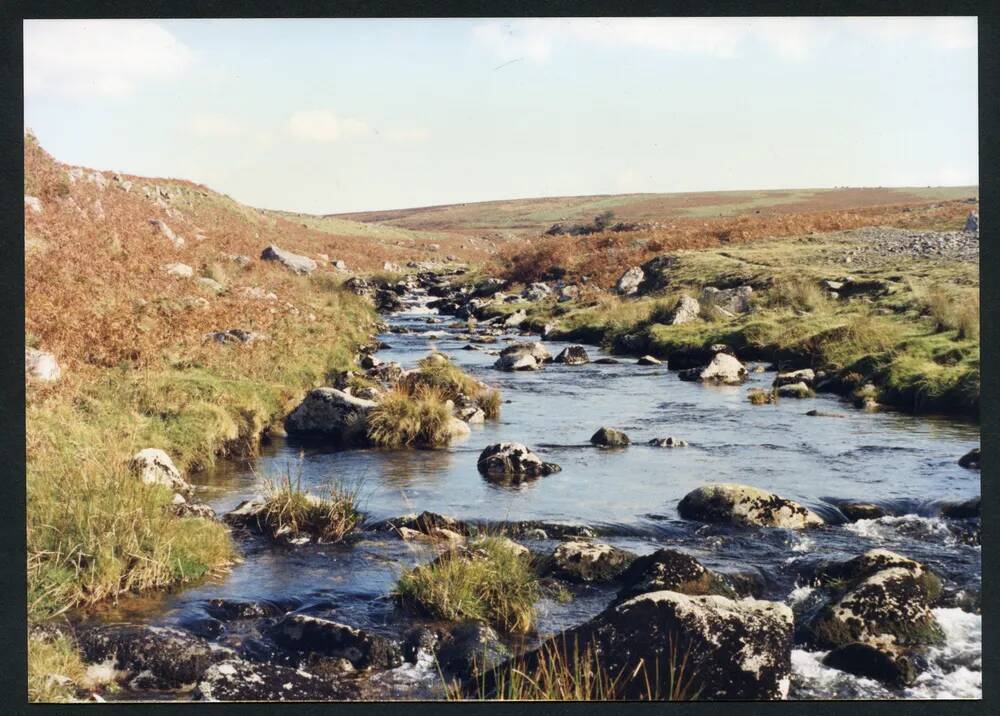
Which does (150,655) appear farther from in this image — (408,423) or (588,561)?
(408,423)

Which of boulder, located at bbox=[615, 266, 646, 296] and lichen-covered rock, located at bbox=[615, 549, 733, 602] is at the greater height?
boulder, located at bbox=[615, 266, 646, 296]

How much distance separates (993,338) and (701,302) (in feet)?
72.6

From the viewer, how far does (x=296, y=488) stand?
1177cm

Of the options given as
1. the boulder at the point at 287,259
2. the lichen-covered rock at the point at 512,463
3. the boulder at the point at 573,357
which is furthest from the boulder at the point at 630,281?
the lichen-covered rock at the point at 512,463

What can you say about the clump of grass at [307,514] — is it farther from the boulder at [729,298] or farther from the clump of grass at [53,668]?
the boulder at [729,298]

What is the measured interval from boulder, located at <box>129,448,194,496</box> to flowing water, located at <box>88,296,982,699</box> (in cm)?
50

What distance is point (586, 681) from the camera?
23.9 feet

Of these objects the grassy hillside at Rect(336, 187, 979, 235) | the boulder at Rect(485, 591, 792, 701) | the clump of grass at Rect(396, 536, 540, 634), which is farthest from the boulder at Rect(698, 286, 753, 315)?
the grassy hillside at Rect(336, 187, 979, 235)

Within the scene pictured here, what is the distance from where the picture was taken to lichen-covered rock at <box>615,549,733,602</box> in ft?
30.7

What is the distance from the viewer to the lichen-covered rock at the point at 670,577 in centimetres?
937

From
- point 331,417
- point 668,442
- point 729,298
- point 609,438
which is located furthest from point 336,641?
point 729,298

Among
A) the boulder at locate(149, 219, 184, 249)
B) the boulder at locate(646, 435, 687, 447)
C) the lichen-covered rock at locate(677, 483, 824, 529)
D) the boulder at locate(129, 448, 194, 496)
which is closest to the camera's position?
the boulder at locate(129, 448, 194, 496)

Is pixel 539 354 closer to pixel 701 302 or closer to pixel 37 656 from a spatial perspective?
pixel 701 302

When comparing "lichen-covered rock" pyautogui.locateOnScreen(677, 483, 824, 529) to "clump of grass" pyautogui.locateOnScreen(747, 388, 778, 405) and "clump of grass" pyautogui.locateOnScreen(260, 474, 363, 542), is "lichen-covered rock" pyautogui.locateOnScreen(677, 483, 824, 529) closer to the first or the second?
"clump of grass" pyautogui.locateOnScreen(260, 474, 363, 542)
